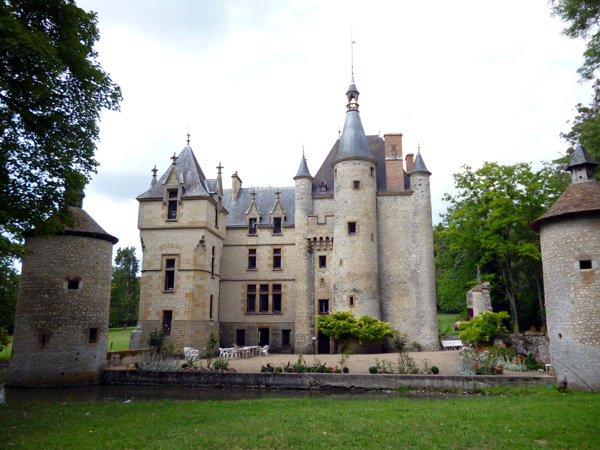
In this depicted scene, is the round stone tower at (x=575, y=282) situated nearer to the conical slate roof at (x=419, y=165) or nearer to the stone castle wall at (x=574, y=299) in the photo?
the stone castle wall at (x=574, y=299)

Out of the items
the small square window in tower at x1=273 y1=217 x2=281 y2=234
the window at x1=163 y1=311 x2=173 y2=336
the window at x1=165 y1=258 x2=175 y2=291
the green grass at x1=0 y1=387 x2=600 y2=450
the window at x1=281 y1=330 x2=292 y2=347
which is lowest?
the green grass at x1=0 y1=387 x2=600 y2=450

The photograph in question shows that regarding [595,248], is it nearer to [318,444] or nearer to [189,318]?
[318,444]

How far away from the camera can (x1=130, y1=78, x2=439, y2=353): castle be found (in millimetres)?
25906

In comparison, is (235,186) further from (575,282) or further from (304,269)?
(575,282)

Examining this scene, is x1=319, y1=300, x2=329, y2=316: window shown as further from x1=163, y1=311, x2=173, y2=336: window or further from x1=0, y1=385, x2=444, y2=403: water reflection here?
x1=0, y1=385, x2=444, y2=403: water reflection

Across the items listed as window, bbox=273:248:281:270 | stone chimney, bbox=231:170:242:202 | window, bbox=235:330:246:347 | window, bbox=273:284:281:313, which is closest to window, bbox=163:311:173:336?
window, bbox=235:330:246:347

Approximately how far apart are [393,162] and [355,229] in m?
5.14

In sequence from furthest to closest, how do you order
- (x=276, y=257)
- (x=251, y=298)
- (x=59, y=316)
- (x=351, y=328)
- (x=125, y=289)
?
(x=125, y=289), (x=276, y=257), (x=251, y=298), (x=351, y=328), (x=59, y=316)

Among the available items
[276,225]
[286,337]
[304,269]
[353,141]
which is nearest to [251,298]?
[286,337]

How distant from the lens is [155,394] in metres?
15.6

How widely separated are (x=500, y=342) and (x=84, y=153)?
17.2 meters

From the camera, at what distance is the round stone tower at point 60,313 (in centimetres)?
1780

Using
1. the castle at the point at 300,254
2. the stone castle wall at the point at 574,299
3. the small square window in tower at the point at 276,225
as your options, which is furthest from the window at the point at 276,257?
the stone castle wall at the point at 574,299

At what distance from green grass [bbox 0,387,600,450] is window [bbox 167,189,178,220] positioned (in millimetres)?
15186
